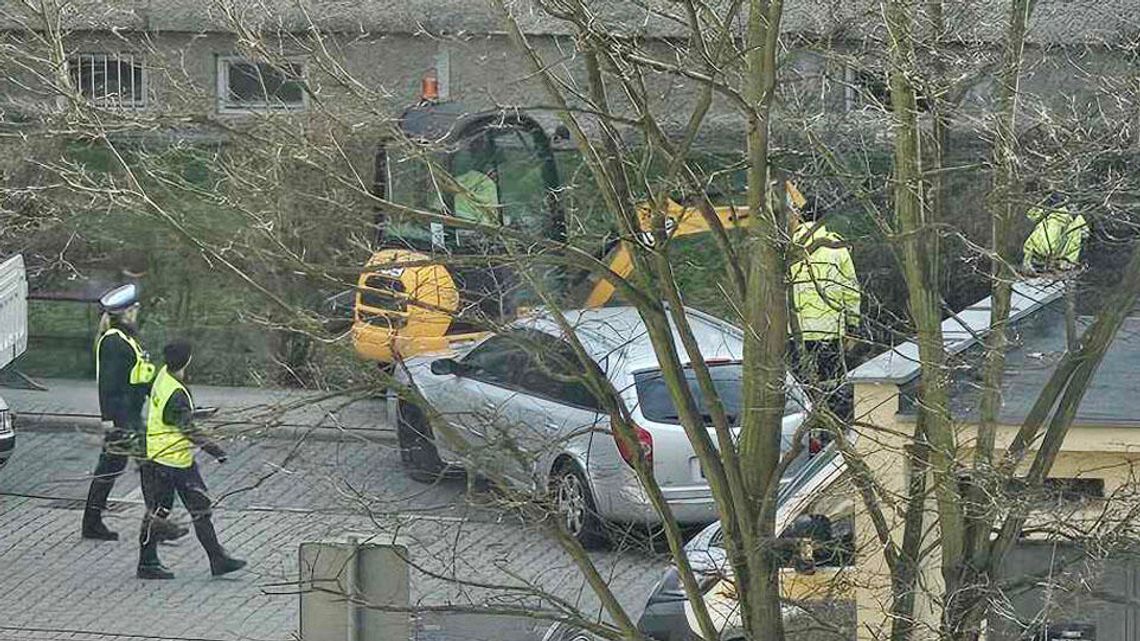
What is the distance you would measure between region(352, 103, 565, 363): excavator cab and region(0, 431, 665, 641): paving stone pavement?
65cm

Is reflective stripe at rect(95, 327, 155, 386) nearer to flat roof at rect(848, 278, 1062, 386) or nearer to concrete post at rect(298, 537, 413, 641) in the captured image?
concrete post at rect(298, 537, 413, 641)

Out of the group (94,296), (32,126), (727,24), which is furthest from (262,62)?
(94,296)

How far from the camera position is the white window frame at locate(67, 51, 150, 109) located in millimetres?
7508

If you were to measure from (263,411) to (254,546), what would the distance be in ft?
25.6

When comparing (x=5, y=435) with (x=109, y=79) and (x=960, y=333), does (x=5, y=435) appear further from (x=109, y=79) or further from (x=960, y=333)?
(x=960, y=333)

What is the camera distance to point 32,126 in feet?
26.7

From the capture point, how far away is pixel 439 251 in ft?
25.8

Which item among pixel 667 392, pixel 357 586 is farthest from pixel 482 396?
pixel 357 586

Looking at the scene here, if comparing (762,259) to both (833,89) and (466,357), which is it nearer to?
(833,89)

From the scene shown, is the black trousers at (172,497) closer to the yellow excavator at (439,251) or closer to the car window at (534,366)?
the car window at (534,366)

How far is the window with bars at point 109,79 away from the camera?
7.60m

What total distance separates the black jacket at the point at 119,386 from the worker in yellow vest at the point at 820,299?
8.01 meters

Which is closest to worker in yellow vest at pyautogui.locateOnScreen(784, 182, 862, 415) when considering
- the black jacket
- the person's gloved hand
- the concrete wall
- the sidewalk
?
the concrete wall

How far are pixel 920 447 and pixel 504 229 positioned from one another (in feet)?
5.91
